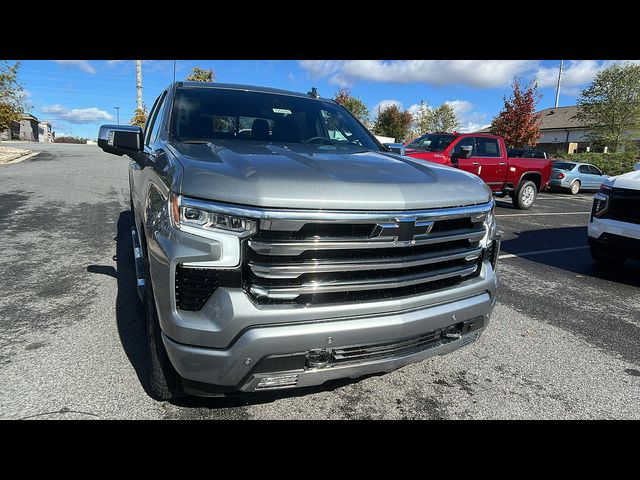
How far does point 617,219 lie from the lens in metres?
5.25

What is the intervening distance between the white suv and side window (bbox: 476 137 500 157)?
6530 millimetres

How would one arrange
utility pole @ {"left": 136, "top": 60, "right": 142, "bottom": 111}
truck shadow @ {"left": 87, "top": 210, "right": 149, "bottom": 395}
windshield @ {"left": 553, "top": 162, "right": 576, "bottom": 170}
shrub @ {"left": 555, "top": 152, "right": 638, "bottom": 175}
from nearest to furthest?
truck shadow @ {"left": 87, "top": 210, "right": 149, "bottom": 395}
windshield @ {"left": 553, "top": 162, "right": 576, "bottom": 170}
utility pole @ {"left": 136, "top": 60, "right": 142, "bottom": 111}
shrub @ {"left": 555, "top": 152, "right": 638, "bottom": 175}

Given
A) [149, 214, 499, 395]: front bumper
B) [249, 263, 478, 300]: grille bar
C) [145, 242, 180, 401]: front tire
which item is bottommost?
[145, 242, 180, 401]: front tire

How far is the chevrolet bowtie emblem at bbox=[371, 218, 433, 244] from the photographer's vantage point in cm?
204

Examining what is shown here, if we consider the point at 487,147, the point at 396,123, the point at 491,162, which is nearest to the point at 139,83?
the point at 487,147

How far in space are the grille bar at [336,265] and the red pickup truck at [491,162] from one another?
880cm

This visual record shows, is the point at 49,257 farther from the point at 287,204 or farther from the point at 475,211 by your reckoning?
the point at 475,211

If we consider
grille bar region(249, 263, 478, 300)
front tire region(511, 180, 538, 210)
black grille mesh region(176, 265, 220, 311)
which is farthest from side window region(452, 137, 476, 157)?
black grille mesh region(176, 265, 220, 311)

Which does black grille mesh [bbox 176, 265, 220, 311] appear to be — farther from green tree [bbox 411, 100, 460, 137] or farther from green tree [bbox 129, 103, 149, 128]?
green tree [bbox 411, 100, 460, 137]

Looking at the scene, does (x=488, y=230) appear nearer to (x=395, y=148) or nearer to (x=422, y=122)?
(x=395, y=148)

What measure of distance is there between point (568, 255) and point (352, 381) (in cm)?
567

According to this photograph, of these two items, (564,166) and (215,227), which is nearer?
(215,227)

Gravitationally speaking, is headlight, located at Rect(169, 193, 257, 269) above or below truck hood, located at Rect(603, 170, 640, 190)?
below
